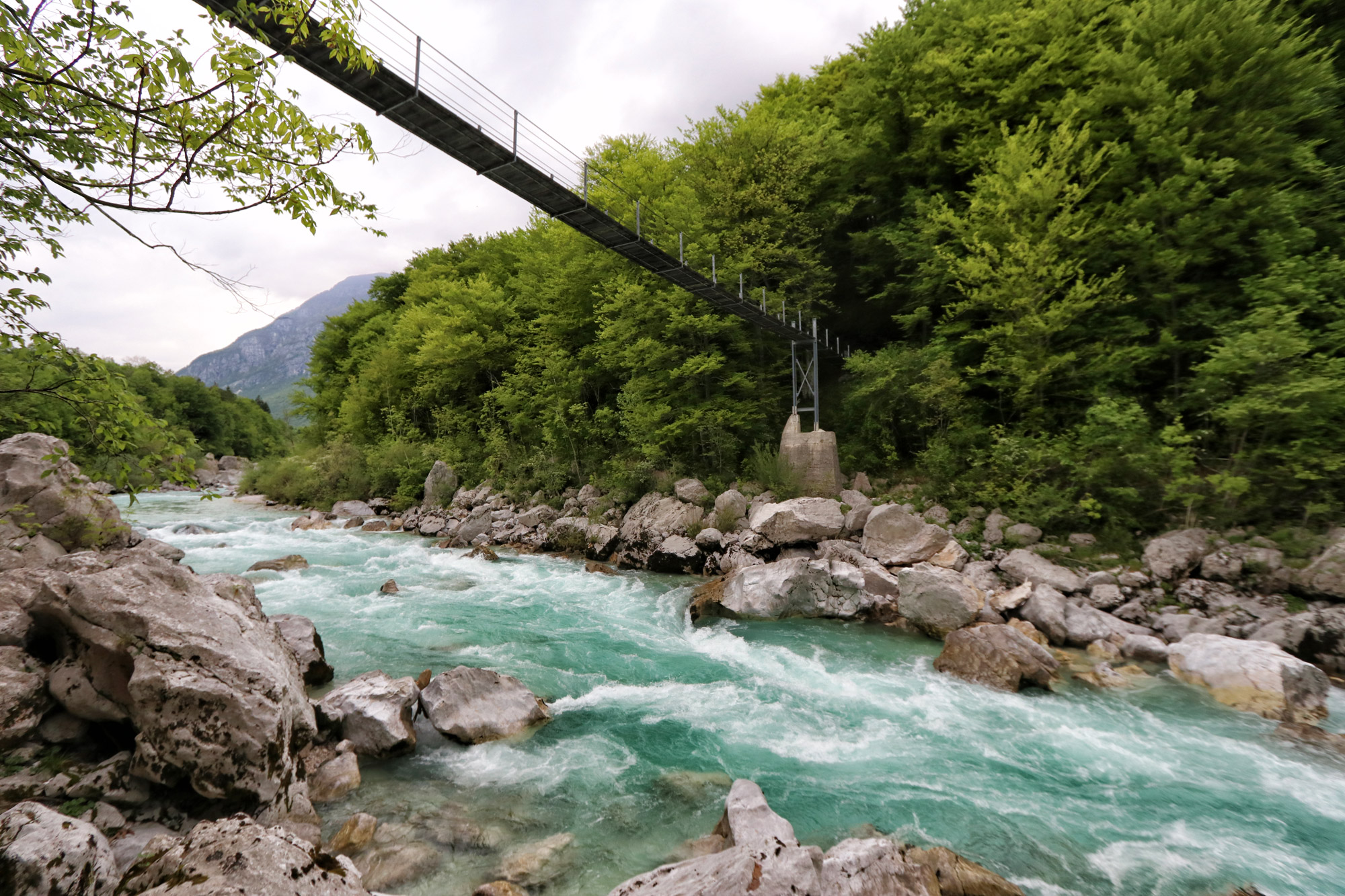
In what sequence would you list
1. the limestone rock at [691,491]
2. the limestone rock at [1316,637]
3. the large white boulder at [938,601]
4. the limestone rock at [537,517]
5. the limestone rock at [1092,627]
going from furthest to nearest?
the limestone rock at [537,517] < the limestone rock at [691,491] < the large white boulder at [938,601] < the limestone rock at [1092,627] < the limestone rock at [1316,637]

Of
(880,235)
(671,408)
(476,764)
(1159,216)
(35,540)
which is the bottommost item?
(476,764)

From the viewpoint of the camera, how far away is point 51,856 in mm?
2387

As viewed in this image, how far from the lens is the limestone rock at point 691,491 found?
1401cm

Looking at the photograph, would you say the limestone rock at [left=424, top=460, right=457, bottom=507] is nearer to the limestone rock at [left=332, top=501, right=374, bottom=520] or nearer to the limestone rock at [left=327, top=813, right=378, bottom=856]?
the limestone rock at [left=332, top=501, right=374, bottom=520]

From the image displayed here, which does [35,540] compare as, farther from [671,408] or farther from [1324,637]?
[1324,637]

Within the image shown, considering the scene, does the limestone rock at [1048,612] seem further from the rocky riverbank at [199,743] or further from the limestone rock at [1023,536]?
the rocky riverbank at [199,743]

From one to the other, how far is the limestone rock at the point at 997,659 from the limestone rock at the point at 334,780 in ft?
21.3

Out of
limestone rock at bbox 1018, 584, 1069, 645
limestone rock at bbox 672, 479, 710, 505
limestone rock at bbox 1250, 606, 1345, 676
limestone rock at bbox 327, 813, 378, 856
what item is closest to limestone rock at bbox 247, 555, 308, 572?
limestone rock at bbox 672, 479, 710, 505

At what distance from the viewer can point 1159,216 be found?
34.7 feet

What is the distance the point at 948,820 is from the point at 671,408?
1229cm

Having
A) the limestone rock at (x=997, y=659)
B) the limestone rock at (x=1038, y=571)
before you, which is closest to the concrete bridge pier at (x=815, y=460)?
the limestone rock at (x=1038, y=571)

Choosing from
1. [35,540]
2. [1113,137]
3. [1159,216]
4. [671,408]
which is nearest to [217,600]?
[35,540]

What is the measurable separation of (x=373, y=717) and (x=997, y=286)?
1375 cm

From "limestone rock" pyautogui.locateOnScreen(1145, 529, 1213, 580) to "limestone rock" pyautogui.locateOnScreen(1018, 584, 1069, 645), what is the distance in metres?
1.87
